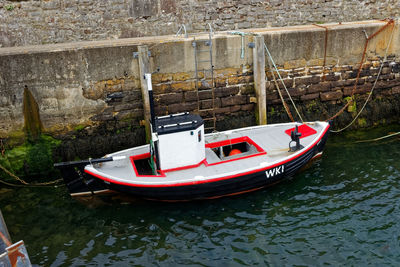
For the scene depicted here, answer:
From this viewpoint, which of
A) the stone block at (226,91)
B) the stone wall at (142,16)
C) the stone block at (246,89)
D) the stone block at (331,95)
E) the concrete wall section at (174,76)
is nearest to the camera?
the concrete wall section at (174,76)

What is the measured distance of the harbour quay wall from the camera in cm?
793

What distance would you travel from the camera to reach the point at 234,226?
6.50m

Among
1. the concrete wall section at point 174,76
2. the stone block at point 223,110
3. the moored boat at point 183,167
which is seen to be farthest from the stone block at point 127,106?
the stone block at point 223,110

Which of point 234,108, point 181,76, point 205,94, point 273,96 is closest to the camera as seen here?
point 181,76

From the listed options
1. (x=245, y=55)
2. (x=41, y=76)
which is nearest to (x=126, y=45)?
(x=41, y=76)

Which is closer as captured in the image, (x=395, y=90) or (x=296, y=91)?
(x=296, y=91)

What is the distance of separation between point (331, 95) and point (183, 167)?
4.81 m

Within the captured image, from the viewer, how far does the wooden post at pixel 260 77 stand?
28.7 feet

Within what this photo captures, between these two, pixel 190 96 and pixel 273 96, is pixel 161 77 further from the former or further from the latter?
pixel 273 96

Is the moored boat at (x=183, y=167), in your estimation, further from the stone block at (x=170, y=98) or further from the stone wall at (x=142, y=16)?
the stone wall at (x=142, y=16)

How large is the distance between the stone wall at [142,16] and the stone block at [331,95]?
3.85m

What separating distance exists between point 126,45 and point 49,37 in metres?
3.97

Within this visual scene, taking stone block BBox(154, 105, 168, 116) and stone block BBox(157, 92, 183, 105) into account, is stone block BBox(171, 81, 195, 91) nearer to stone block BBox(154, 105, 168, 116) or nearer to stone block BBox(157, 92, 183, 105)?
stone block BBox(157, 92, 183, 105)

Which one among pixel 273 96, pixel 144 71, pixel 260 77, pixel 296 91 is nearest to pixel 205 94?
pixel 260 77
